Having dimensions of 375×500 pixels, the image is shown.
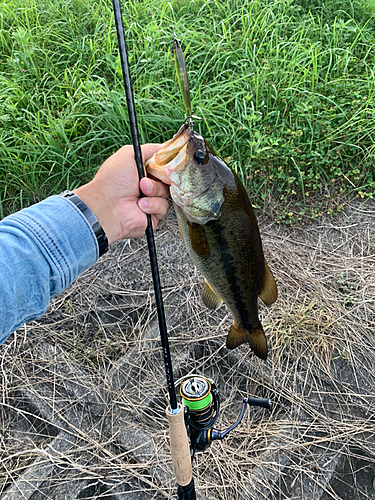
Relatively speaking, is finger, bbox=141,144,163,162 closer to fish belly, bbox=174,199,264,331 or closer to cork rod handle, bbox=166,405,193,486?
fish belly, bbox=174,199,264,331

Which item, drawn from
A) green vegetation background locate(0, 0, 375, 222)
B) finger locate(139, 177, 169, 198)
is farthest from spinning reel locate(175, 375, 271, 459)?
green vegetation background locate(0, 0, 375, 222)

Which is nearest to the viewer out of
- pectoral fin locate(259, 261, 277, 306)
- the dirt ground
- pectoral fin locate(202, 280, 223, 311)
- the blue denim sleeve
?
the blue denim sleeve

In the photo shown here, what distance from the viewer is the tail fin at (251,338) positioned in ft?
5.84

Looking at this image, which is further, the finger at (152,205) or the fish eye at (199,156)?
the finger at (152,205)

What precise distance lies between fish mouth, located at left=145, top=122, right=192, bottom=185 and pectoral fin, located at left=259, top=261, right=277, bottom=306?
640 mm

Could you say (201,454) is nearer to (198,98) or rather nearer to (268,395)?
(268,395)

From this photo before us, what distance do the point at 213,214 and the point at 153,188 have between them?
29cm

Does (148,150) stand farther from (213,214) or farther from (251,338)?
(251,338)

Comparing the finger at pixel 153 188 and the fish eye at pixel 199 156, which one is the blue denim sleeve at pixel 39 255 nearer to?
the finger at pixel 153 188

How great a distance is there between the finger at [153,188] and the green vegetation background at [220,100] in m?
1.70

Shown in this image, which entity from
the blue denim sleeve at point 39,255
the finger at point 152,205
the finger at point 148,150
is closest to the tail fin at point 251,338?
the finger at point 152,205

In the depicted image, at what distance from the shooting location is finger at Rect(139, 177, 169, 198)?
149cm

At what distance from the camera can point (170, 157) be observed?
1.46 meters

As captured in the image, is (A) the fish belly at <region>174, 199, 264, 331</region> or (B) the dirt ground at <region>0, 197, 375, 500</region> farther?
(B) the dirt ground at <region>0, 197, 375, 500</region>
